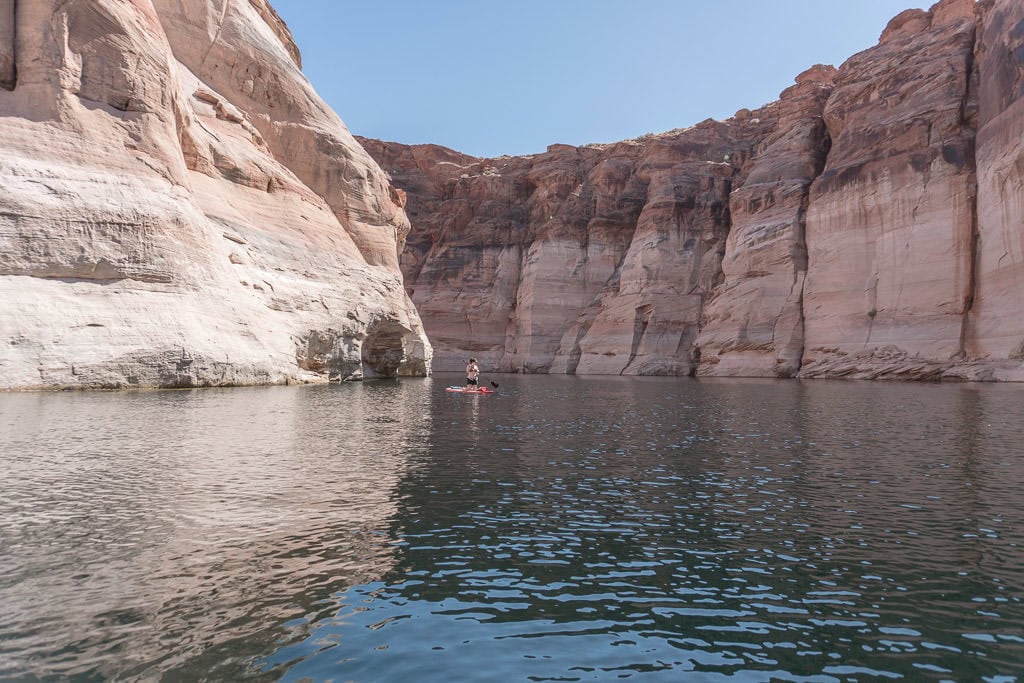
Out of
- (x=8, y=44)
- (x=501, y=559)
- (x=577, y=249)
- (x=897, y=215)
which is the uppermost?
(x=577, y=249)

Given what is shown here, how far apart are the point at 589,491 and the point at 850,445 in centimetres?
771

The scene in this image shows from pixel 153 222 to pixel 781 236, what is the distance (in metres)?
53.1

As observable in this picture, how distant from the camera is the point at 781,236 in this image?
201 feet

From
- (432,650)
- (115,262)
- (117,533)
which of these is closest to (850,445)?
(432,650)

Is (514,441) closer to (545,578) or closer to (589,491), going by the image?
(589,491)

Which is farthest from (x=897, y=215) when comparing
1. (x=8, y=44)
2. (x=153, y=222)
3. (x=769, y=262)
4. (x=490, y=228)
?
(x=8, y=44)

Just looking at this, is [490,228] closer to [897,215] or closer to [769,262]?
[769,262]

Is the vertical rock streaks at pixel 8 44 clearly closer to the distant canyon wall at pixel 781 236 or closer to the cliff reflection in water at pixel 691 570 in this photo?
the cliff reflection in water at pixel 691 570

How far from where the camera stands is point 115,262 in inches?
1015

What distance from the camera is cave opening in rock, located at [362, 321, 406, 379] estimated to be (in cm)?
4648

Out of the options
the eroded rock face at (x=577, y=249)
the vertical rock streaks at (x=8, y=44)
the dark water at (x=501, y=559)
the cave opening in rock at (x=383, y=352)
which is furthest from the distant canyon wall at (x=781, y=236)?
the vertical rock streaks at (x=8, y=44)

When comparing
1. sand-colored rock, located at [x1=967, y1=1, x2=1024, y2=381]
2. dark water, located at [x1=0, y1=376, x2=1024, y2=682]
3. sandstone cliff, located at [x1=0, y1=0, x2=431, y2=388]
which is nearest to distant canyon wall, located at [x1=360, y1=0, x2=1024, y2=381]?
sand-colored rock, located at [x1=967, y1=1, x2=1024, y2=381]

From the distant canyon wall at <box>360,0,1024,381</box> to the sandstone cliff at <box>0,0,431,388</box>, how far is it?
37696 mm

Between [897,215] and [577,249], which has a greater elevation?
[577,249]
